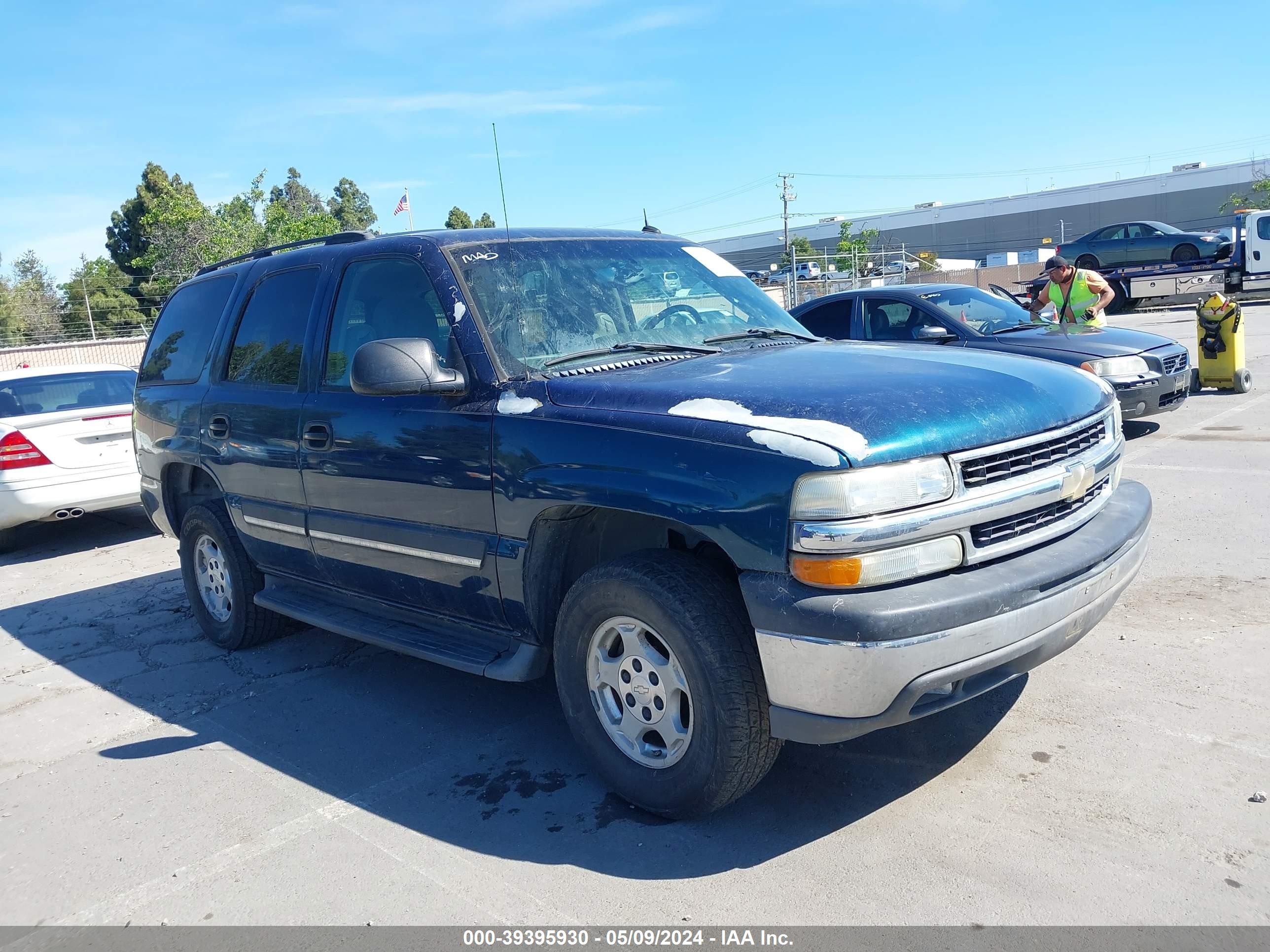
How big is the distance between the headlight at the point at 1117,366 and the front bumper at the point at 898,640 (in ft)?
21.1

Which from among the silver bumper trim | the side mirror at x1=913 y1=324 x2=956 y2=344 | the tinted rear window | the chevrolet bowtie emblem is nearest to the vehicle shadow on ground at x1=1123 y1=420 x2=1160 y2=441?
the side mirror at x1=913 y1=324 x2=956 y2=344

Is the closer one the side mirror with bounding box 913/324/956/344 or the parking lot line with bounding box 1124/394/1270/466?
the side mirror with bounding box 913/324/956/344

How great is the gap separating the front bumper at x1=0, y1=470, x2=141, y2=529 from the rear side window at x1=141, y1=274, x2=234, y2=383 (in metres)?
2.47

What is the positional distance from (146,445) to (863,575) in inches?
196

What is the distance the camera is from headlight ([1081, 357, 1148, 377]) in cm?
889

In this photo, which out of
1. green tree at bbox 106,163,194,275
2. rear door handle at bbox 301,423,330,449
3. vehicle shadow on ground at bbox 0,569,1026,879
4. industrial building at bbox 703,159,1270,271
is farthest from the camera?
industrial building at bbox 703,159,1270,271

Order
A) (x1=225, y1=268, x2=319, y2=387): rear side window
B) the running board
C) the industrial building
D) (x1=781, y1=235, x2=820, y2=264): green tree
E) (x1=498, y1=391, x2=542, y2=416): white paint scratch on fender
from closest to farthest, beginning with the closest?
(x1=498, y1=391, x2=542, y2=416): white paint scratch on fender → the running board → (x1=225, y1=268, x2=319, y2=387): rear side window → the industrial building → (x1=781, y1=235, x2=820, y2=264): green tree

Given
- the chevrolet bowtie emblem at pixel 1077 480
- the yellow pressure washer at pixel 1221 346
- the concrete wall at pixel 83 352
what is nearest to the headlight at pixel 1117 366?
the yellow pressure washer at pixel 1221 346

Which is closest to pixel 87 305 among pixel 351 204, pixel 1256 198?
pixel 351 204

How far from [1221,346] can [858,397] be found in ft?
35.6

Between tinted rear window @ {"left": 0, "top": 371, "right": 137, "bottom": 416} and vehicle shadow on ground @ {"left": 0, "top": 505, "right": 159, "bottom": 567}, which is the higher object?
tinted rear window @ {"left": 0, "top": 371, "right": 137, "bottom": 416}

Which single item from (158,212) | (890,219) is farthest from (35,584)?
(890,219)

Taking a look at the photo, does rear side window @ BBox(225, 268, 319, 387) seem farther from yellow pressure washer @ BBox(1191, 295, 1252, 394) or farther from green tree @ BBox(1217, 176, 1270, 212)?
green tree @ BBox(1217, 176, 1270, 212)

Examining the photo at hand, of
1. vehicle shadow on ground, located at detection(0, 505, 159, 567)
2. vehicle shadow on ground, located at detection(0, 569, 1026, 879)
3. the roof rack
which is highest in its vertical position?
the roof rack
